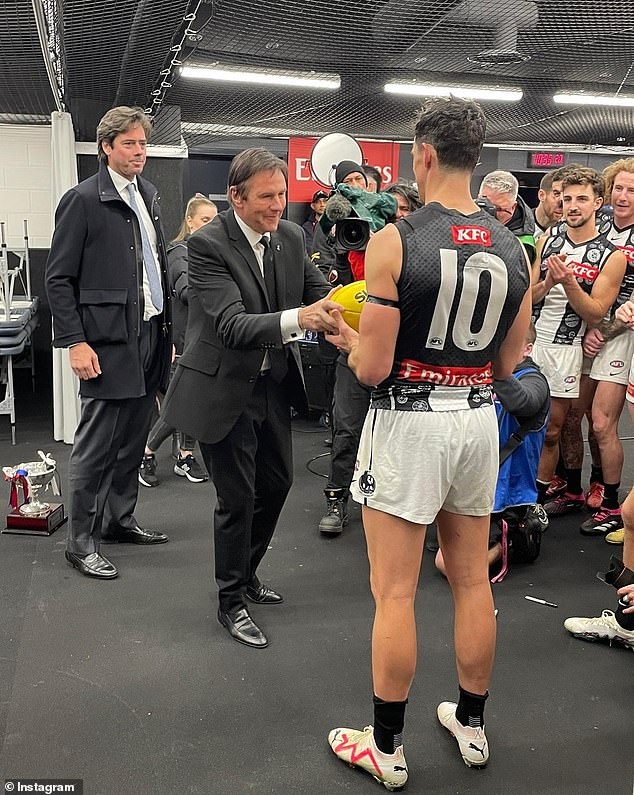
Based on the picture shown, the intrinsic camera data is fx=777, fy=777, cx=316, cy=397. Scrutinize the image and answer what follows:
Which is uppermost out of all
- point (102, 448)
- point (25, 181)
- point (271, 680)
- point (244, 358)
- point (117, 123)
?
point (25, 181)

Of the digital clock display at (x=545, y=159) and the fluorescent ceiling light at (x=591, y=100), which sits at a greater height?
the fluorescent ceiling light at (x=591, y=100)

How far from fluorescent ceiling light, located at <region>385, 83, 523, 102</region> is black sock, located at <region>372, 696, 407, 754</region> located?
620cm

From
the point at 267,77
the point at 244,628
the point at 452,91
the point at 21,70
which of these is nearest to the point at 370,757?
the point at 244,628

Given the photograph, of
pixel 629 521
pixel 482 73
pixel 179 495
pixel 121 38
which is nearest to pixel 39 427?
pixel 179 495

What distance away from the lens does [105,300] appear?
9.33 ft

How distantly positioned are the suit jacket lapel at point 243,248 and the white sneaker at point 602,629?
147 centimetres

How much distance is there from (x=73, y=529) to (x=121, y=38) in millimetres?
3061

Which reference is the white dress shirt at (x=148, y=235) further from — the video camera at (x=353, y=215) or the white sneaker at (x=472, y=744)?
the white sneaker at (x=472, y=744)

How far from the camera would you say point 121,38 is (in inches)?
179

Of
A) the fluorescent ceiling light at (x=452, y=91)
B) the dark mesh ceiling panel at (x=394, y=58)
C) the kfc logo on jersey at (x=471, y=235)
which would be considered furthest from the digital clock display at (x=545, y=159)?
the kfc logo on jersey at (x=471, y=235)

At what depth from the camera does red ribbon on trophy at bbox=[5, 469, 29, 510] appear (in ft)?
11.0

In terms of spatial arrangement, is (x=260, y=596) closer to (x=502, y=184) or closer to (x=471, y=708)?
(x=471, y=708)

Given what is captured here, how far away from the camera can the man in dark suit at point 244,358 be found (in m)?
2.13

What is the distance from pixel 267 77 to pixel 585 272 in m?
4.13
